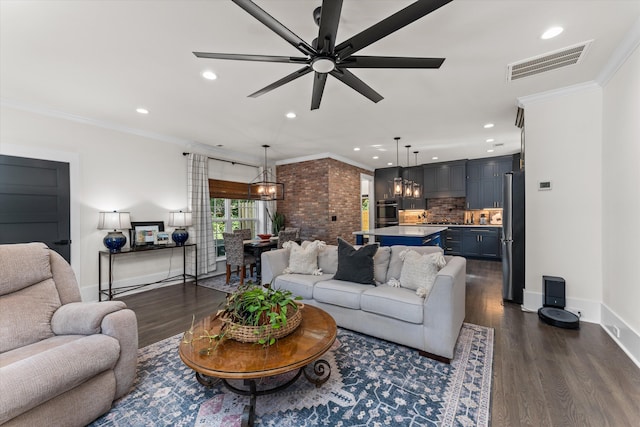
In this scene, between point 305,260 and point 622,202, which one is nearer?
point 622,202

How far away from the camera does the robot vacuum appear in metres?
2.77

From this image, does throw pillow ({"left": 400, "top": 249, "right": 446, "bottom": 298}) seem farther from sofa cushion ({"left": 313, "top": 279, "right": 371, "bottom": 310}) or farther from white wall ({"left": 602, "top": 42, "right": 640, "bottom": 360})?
white wall ({"left": 602, "top": 42, "right": 640, "bottom": 360})

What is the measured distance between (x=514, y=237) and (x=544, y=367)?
6.37 ft

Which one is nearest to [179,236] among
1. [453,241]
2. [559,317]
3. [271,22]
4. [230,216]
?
[230,216]

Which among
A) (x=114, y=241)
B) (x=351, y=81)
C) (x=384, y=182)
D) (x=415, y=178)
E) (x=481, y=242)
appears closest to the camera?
(x=351, y=81)

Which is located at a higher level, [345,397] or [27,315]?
[27,315]

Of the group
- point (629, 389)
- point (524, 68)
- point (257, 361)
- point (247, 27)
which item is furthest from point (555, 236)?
point (247, 27)

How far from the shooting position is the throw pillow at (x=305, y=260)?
11.1 ft

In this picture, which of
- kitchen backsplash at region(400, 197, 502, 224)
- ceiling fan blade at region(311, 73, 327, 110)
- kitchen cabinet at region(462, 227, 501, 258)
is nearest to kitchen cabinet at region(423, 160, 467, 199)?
kitchen backsplash at region(400, 197, 502, 224)

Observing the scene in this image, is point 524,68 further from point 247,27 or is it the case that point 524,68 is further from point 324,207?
point 324,207

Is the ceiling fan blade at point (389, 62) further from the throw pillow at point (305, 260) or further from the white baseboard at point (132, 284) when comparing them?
the white baseboard at point (132, 284)

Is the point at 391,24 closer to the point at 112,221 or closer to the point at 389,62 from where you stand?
the point at 389,62

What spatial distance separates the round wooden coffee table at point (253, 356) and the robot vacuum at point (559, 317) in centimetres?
260

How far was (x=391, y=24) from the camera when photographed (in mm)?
1483
